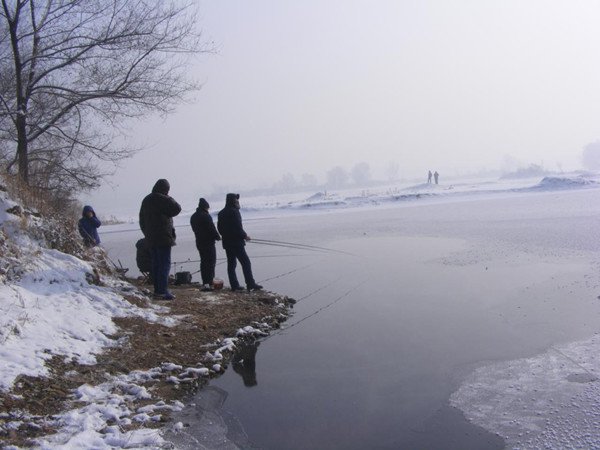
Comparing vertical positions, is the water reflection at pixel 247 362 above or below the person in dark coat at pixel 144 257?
below

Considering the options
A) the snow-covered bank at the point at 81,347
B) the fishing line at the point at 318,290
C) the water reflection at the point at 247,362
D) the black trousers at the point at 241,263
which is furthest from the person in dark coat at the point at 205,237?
the water reflection at the point at 247,362

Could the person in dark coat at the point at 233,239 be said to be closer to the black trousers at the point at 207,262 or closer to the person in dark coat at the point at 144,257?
the black trousers at the point at 207,262

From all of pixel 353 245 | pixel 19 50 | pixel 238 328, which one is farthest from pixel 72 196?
pixel 353 245

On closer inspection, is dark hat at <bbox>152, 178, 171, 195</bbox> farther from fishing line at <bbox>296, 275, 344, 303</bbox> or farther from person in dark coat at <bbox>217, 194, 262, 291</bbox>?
fishing line at <bbox>296, 275, 344, 303</bbox>

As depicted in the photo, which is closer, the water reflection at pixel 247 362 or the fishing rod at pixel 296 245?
the water reflection at pixel 247 362

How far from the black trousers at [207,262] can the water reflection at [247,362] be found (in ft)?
12.3

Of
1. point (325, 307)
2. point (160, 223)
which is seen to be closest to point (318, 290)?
point (325, 307)

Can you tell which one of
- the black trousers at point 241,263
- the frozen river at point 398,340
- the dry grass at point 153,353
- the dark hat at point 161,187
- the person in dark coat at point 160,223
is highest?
the dark hat at point 161,187

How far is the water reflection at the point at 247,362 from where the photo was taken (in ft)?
20.9

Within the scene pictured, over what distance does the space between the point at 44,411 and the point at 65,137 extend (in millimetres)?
9406

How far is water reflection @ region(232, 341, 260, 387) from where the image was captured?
20.9ft

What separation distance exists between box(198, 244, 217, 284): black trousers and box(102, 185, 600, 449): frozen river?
166 centimetres

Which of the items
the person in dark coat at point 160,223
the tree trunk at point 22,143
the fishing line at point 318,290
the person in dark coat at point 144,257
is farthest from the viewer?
the person in dark coat at point 144,257

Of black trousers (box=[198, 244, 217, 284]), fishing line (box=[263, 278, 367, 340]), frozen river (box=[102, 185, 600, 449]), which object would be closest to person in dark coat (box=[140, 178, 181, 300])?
black trousers (box=[198, 244, 217, 284])
